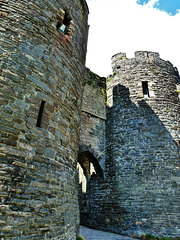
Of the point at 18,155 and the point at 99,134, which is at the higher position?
the point at 99,134

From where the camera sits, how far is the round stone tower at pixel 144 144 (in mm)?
6262

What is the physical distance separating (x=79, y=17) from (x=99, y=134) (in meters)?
4.41

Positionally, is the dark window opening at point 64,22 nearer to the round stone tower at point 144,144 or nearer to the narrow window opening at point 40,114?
the narrow window opening at point 40,114

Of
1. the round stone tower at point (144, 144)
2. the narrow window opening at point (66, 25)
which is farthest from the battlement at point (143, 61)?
the narrow window opening at point (66, 25)

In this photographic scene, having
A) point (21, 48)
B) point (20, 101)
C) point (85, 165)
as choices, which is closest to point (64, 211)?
point (20, 101)

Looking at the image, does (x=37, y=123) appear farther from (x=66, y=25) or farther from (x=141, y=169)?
(x=141, y=169)

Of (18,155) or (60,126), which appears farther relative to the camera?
(60,126)

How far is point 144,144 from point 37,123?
481 cm

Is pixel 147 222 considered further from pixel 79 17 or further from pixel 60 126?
pixel 79 17

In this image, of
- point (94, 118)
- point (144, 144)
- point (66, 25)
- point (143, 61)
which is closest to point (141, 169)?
point (144, 144)

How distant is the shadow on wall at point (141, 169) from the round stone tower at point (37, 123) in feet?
9.34

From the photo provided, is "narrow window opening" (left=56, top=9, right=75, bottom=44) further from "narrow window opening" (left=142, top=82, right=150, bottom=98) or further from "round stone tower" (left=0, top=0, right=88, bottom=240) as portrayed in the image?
"narrow window opening" (left=142, top=82, right=150, bottom=98)

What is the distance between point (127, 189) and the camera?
269 inches

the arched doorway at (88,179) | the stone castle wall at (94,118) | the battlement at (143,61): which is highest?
the battlement at (143,61)
